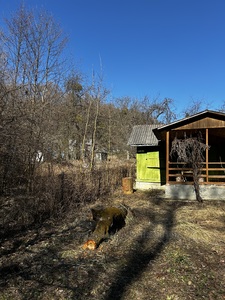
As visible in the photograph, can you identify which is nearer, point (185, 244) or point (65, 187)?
point (185, 244)

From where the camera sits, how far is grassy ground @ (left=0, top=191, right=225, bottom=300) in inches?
138

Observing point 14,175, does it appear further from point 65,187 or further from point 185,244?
point 185,244

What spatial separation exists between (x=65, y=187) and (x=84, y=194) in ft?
3.22

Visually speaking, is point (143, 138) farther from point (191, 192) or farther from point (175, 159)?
point (191, 192)

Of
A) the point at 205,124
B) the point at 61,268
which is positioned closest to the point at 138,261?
the point at 61,268

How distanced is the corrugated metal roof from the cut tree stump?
21.8 feet

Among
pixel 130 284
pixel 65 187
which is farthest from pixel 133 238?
pixel 65 187

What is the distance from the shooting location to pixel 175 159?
12.7 metres

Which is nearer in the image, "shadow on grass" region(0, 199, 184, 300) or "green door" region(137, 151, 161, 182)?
"shadow on grass" region(0, 199, 184, 300)

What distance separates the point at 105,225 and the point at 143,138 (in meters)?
8.19

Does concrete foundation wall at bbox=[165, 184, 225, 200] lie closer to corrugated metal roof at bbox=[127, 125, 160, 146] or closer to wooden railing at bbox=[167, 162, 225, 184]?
wooden railing at bbox=[167, 162, 225, 184]

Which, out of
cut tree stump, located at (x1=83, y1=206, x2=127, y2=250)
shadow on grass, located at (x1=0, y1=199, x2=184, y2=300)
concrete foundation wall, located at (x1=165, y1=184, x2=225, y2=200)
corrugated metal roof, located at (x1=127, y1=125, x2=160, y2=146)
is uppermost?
corrugated metal roof, located at (x1=127, y1=125, x2=160, y2=146)

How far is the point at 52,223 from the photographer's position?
669cm

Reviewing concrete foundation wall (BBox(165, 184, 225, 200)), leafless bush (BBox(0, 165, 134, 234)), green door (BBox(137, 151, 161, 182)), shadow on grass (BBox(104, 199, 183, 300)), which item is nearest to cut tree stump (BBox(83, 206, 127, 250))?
shadow on grass (BBox(104, 199, 183, 300))
